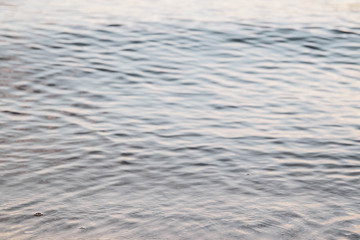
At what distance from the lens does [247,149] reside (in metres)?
7.52

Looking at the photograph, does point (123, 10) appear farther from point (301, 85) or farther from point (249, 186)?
point (249, 186)

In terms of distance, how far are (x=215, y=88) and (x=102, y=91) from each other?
183 centimetres

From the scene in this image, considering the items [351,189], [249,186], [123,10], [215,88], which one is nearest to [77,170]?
[249,186]

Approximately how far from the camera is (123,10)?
1426 centimetres

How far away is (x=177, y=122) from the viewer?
27.4ft

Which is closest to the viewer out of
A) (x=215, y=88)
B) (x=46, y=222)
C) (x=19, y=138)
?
(x=46, y=222)

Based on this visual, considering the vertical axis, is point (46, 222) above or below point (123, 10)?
below

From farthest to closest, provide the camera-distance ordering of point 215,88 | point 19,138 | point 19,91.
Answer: point 215,88, point 19,91, point 19,138

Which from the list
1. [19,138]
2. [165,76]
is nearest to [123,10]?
[165,76]

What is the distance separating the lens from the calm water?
5.68 metres

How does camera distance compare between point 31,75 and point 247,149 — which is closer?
point 247,149

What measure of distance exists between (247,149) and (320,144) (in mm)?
998

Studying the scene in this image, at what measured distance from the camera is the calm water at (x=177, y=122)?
5676 mm

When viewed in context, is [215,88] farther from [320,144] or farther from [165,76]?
[320,144]
